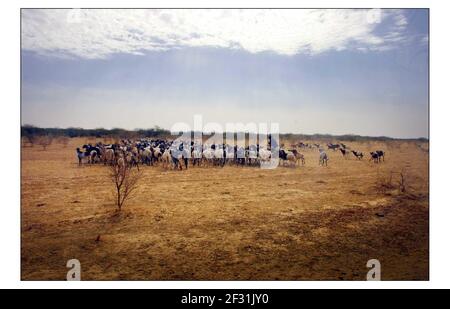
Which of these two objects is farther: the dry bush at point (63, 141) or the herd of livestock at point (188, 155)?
the dry bush at point (63, 141)

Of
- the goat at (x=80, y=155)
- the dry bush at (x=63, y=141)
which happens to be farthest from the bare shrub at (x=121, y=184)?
the dry bush at (x=63, y=141)

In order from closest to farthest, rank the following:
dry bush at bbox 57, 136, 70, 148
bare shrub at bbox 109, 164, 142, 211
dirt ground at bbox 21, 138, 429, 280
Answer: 1. dirt ground at bbox 21, 138, 429, 280
2. bare shrub at bbox 109, 164, 142, 211
3. dry bush at bbox 57, 136, 70, 148

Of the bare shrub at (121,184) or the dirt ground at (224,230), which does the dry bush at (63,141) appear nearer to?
the dirt ground at (224,230)

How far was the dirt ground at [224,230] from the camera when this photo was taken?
496 cm

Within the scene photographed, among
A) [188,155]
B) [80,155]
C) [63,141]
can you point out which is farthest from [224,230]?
[63,141]

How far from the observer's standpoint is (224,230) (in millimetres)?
6227

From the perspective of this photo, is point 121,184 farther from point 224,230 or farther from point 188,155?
point 188,155

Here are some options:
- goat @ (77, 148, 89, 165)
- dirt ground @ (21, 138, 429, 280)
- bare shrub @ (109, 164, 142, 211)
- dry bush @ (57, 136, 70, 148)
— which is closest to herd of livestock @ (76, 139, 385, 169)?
goat @ (77, 148, 89, 165)

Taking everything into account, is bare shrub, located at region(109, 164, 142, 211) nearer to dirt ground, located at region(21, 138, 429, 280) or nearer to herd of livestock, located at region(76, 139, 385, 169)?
dirt ground, located at region(21, 138, 429, 280)

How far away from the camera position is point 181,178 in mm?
11266

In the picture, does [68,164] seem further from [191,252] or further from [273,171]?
[191,252]

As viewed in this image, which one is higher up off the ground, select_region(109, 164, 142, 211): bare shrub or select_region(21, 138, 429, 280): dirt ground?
select_region(109, 164, 142, 211): bare shrub

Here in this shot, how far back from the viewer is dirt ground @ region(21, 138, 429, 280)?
4.96m
